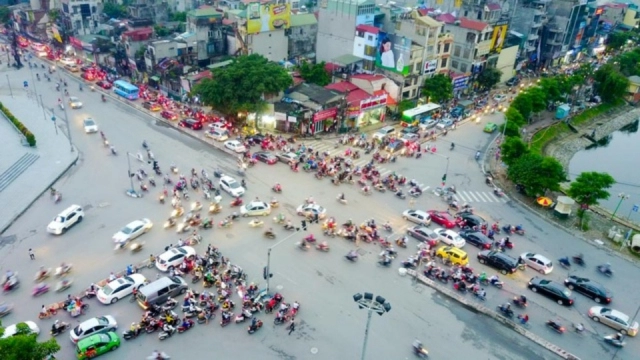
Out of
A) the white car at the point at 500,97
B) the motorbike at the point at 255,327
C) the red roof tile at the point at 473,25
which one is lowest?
the motorbike at the point at 255,327

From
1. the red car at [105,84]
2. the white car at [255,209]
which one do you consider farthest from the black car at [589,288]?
the red car at [105,84]

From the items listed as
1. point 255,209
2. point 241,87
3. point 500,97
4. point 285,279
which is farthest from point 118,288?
point 500,97

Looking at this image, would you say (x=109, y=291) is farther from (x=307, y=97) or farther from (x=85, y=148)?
(x=307, y=97)

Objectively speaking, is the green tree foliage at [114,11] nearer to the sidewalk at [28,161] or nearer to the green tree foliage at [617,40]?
the sidewalk at [28,161]

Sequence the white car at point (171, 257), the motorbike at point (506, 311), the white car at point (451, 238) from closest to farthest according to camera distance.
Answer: the motorbike at point (506, 311)
the white car at point (171, 257)
the white car at point (451, 238)

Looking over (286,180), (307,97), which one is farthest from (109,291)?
(307,97)

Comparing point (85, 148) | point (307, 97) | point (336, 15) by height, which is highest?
point (336, 15)

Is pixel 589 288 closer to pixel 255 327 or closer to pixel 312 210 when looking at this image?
pixel 312 210
